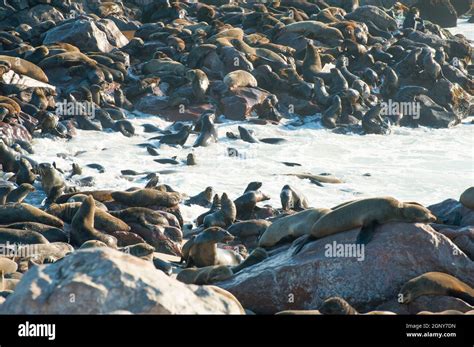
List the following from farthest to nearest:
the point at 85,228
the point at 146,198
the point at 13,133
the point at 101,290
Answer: the point at 13,133 < the point at 146,198 < the point at 85,228 < the point at 101,290

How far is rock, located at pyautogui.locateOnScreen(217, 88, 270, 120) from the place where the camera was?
2189cm

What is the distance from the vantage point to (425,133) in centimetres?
2334

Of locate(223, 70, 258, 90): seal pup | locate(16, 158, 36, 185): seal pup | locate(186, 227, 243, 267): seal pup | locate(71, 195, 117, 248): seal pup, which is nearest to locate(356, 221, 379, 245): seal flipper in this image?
locate(186, 227, 243, 267): seal pup

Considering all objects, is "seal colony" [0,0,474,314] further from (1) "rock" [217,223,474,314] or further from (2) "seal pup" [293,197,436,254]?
(1) "rock" [217,223,474,314]

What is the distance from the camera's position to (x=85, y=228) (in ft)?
39.4

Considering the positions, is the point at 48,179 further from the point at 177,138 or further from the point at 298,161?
the point at 298,161

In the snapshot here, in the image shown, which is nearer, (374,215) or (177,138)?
(374,215)

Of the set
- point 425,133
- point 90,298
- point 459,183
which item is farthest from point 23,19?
point 90,298

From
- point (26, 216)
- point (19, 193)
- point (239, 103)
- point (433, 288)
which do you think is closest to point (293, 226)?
point (433, 288)

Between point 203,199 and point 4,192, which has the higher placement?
point 4,192

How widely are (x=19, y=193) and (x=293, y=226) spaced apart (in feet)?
18.5

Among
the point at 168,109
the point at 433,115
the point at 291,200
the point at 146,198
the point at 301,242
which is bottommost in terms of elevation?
the point at 433,115
